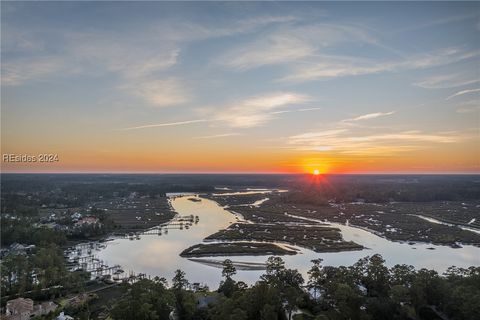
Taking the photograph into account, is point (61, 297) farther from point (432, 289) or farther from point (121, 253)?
point (432, 289)

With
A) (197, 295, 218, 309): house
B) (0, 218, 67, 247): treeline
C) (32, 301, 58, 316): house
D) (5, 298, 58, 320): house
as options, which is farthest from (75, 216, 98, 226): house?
(197, 295, 218, 309): house

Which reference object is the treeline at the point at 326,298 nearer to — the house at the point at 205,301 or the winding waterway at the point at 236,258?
the house at the point at 205,301

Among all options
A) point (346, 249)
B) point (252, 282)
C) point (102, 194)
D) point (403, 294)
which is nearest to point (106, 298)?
point (252, 282)

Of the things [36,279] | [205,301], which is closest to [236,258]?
[205,301]

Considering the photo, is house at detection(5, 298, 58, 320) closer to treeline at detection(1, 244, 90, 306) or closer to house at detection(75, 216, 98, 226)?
treeline at detection(1, 244, 90, 306)

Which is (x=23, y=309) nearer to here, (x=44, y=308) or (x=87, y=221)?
(x=44, y=308)
